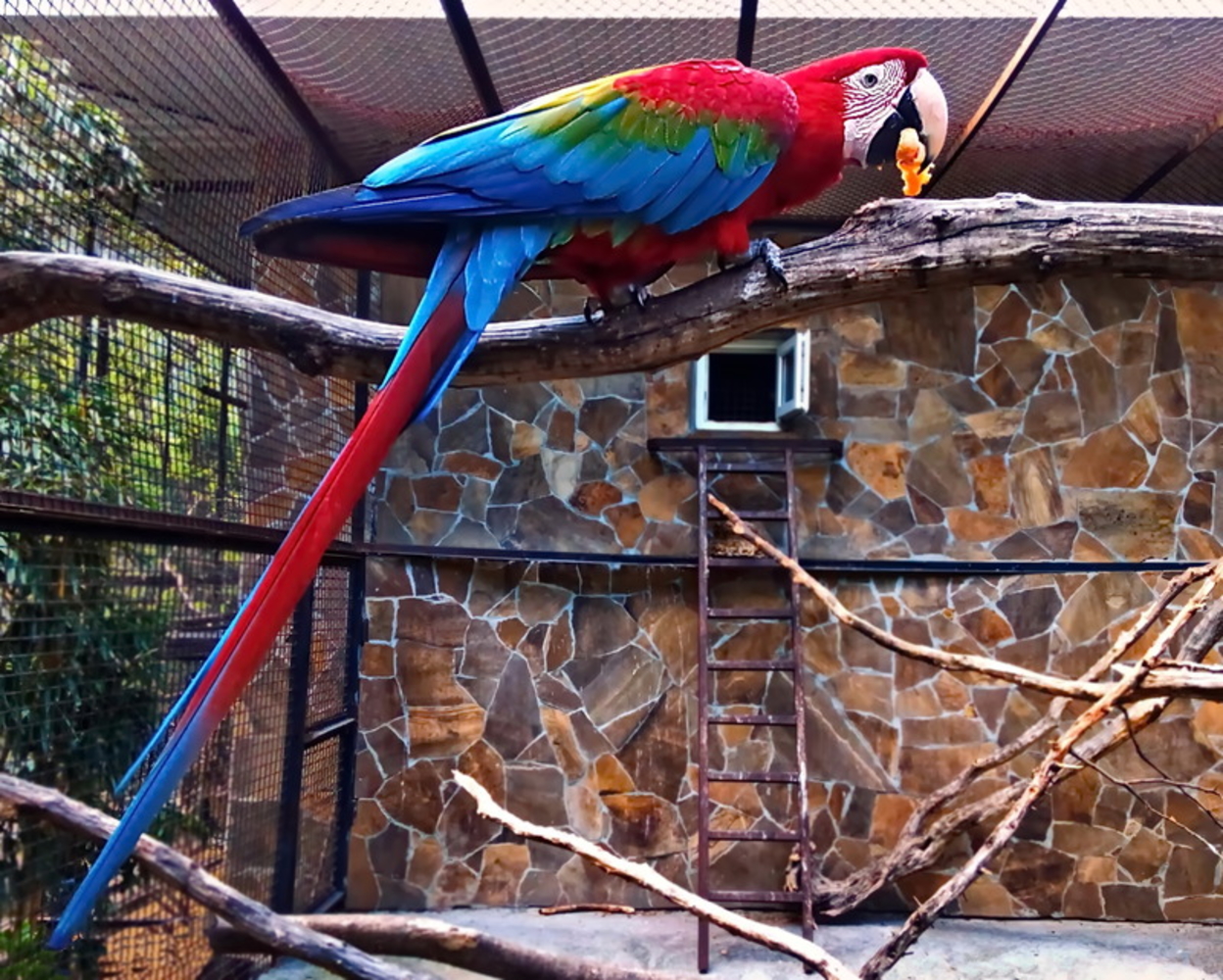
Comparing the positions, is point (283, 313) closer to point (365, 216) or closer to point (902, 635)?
point (365, 216)

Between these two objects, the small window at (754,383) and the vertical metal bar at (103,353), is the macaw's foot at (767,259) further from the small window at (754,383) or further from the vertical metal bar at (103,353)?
the small window at (754,383)

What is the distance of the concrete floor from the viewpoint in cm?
292

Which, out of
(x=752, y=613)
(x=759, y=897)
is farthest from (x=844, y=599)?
(x=759, y=897)

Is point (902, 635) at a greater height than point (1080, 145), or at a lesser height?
lesser

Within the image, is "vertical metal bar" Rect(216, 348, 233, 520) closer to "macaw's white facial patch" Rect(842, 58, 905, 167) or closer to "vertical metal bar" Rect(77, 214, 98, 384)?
"vertical metal bar" Rect(77, 214, 98, 384)

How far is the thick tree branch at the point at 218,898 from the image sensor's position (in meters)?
1.21

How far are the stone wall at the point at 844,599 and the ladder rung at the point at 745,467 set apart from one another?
0.40ft

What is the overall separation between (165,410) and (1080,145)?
9.55 feet

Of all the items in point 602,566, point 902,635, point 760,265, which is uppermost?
point 760,265

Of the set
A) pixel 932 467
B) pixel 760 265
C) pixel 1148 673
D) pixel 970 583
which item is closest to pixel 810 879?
Answer: pixel 970 583

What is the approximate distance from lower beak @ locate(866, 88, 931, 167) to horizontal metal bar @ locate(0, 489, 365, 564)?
1.45m

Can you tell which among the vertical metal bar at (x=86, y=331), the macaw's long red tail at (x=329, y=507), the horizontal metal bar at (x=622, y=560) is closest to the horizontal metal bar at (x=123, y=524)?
the horizontal metal bar at (x=622, y=560)

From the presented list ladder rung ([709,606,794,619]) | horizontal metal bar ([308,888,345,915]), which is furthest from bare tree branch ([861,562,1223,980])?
horizontal metal bar ([308,888,345,915])

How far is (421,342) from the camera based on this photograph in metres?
1.12
